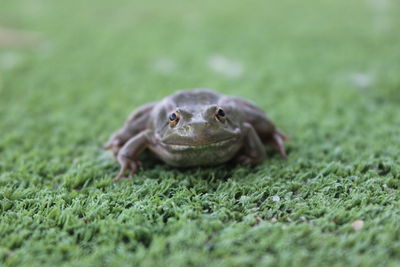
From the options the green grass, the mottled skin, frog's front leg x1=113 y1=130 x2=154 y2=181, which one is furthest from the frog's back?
the green grass

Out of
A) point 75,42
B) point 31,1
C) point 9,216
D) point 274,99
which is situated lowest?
point 9,216

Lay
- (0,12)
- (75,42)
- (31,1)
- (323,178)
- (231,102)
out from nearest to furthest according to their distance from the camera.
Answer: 1. (323,178)
2. (231,102)
3. (75,42)
4. (0,12)
5. (31,1)

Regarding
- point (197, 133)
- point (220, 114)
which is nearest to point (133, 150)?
point (197, 133)

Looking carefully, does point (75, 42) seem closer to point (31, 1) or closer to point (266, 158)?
point (31, 1)

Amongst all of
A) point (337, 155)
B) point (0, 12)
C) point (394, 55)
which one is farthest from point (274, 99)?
point (0, 12)

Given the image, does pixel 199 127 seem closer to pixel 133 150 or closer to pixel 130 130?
pixel 133 150

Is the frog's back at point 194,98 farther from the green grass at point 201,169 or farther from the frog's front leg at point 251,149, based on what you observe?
the green grass at point 201,169

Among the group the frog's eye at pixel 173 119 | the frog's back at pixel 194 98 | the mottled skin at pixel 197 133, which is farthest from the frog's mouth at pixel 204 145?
the frog's back at pixel 194 98
